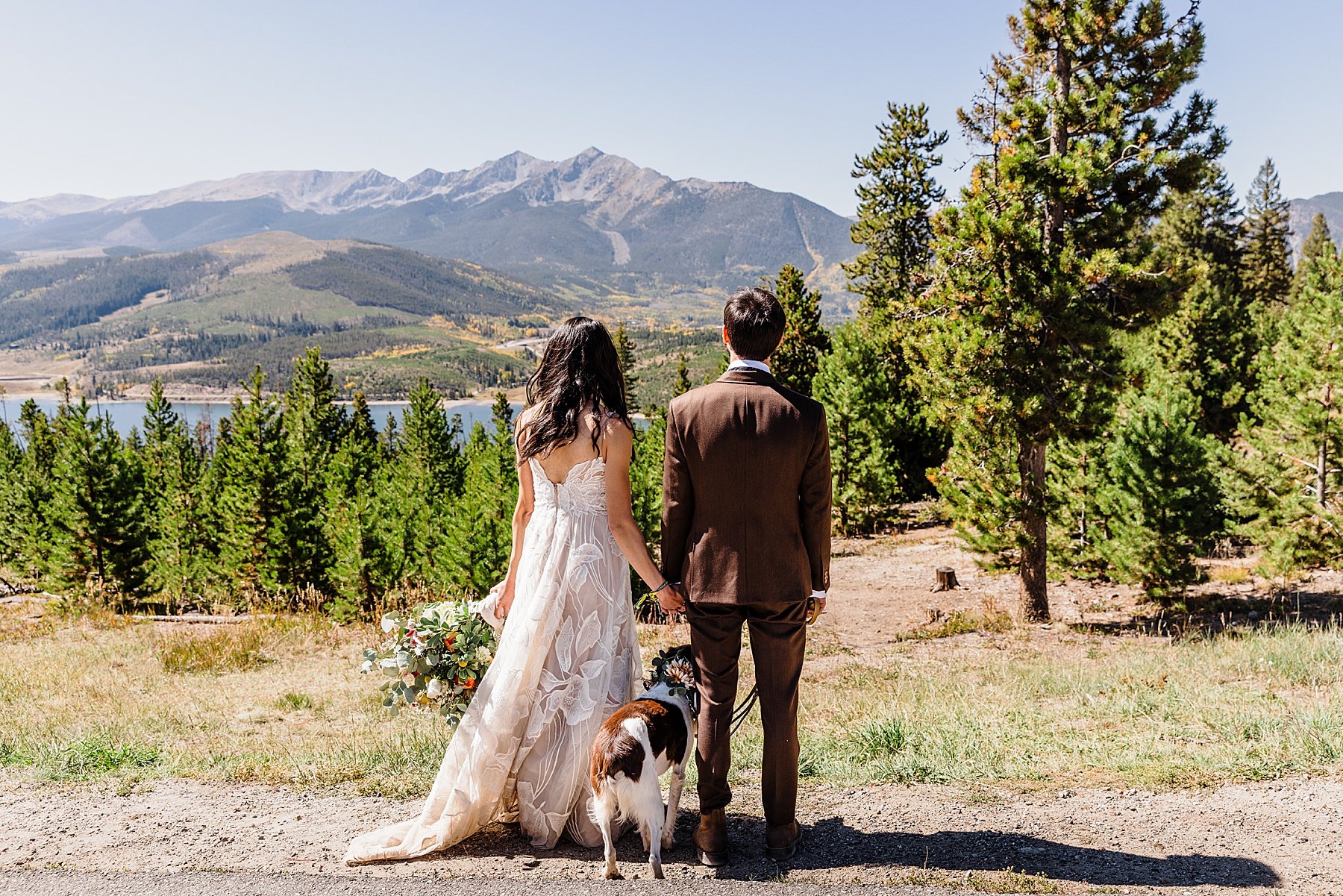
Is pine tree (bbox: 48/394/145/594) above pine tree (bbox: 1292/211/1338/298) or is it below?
below

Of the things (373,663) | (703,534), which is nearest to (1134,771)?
(703,534)

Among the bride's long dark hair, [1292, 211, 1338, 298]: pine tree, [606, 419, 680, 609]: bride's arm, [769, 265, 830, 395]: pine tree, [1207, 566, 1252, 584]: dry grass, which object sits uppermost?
[1292, 211, 1338, 298]: pine tree

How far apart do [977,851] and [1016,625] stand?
10.2 m

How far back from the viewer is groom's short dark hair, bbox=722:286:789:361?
147 inches

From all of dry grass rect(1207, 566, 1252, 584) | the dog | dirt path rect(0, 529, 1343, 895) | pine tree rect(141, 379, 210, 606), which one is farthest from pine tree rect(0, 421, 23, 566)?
dry grass rect(1207, 566, 1252, 584)

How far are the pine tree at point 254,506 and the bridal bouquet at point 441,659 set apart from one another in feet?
50.3

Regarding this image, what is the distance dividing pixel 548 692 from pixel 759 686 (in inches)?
40.8

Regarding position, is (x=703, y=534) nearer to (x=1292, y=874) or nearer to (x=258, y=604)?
(x=1292, y=874)

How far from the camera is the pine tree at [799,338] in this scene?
31984mm

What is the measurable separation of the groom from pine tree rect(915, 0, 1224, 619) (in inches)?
351

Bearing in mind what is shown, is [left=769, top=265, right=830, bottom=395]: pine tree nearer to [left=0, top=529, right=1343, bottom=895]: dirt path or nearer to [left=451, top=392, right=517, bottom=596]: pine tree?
[left=451, top=392, right=517, bottom=596]: pine tree

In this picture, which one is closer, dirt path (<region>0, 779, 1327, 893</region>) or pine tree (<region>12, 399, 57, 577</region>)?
dirt path (<region>0, 779, 1327, 893</region>)

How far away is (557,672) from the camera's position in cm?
418

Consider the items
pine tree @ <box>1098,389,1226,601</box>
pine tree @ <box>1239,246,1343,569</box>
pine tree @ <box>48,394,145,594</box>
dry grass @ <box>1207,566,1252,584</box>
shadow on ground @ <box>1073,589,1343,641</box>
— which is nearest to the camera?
shadow on ground @ <box>1073,589,1343,641</box>
